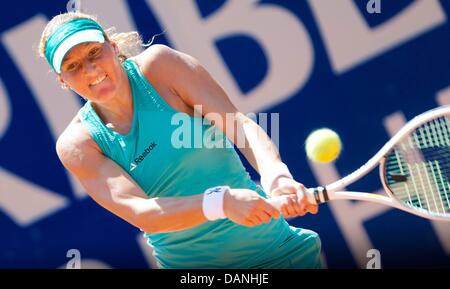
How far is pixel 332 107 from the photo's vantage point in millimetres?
3826

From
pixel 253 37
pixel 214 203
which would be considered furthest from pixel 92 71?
Result: pixel 253 37

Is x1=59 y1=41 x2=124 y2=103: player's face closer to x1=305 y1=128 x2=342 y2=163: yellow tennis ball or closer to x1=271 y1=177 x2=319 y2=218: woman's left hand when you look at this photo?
x1=271 y1=177 x2=319 y2=218: woman's left hand

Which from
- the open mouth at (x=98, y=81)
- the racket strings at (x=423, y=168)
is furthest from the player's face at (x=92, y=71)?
the racket strings at (x=423, y=168)

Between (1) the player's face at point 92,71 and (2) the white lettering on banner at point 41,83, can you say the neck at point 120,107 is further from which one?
(2) the white lettering on banner at point 41,83

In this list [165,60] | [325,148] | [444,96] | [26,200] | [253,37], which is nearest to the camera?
[165,60]

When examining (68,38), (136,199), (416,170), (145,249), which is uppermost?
(68,38)

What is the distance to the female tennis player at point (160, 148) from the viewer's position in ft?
8.29

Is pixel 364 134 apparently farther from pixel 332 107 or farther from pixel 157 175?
pixel 157 175

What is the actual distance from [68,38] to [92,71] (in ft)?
0.37

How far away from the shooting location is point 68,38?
2506 millimetres

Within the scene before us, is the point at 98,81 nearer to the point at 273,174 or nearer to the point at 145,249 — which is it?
the point at 273,174

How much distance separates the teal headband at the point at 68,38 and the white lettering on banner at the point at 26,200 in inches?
59.5

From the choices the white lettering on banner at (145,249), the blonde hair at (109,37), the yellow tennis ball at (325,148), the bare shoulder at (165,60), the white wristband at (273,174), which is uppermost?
the blonde hair at (109,37)
